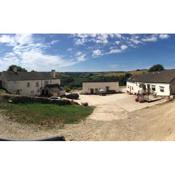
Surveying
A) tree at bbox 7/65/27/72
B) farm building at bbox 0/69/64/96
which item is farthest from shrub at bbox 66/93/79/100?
tree at bbox 7/65/27/72

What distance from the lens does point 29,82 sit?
6879 millimetres

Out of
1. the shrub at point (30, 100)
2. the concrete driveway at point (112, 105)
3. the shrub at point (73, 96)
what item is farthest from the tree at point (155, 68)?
the shrub at point (30, 100)

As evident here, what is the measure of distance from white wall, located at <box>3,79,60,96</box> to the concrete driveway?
2.51ft

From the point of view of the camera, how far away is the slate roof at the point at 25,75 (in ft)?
22.2

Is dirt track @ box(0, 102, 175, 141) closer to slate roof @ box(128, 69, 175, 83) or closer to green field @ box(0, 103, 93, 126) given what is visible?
green field @ box(0, 103, 93, 126)

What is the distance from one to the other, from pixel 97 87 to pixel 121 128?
2.84ft

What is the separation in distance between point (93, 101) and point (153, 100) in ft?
3.74

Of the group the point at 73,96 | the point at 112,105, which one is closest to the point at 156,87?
the point at 112,105

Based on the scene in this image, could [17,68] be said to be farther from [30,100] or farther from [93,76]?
[93,76]
